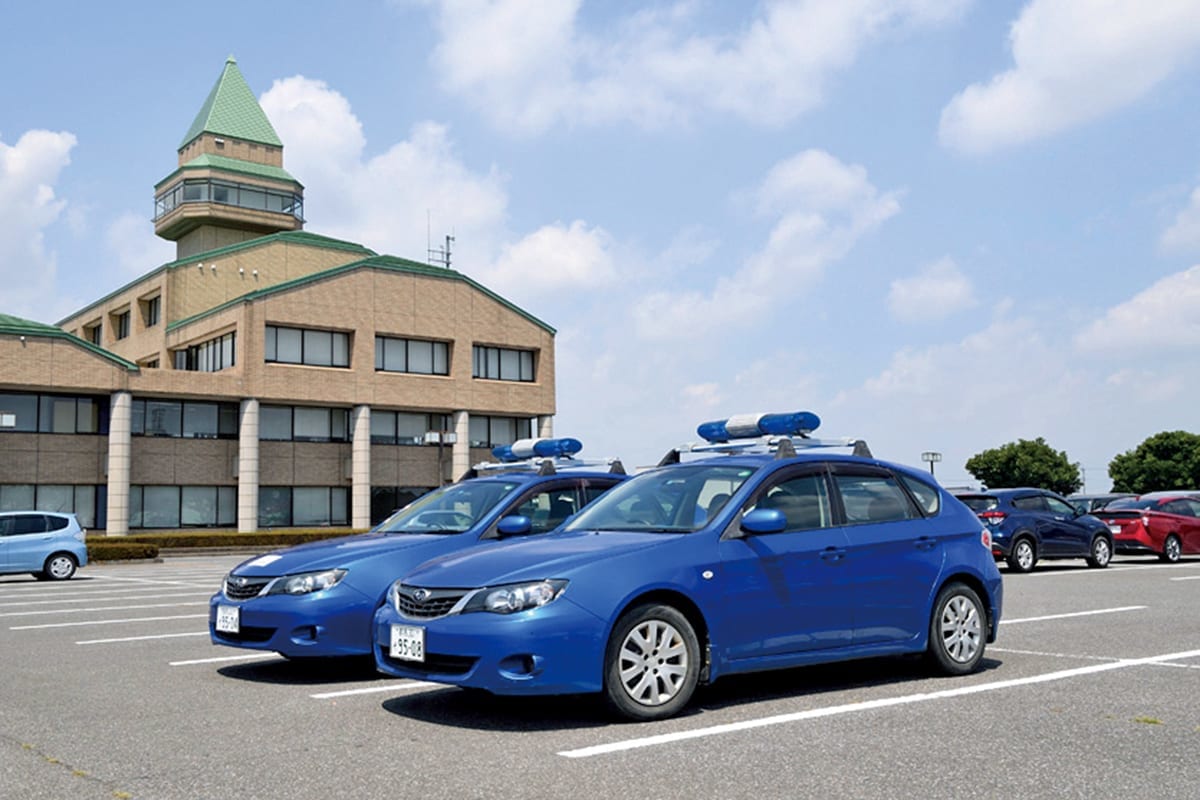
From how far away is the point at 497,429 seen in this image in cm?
5488

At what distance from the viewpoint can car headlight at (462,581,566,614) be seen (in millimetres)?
6383

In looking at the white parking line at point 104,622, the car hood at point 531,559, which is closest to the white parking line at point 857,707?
the car hood at point 531,559

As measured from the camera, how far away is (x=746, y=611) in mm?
7016

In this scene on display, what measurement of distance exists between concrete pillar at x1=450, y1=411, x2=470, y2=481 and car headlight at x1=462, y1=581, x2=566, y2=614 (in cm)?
4573

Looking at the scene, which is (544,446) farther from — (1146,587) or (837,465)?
(1146,587)

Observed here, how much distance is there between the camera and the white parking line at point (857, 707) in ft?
19.2

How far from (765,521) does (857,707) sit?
1.21 meters

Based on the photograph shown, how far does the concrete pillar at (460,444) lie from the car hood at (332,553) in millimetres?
42890

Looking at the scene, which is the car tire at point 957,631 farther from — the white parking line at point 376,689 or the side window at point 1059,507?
the side window at point 1059,507

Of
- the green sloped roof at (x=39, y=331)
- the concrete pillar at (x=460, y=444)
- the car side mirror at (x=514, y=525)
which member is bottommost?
the car side mirror at (x=514, y=525)

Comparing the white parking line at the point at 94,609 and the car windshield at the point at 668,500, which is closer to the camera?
the car windshield at the point at 668,500

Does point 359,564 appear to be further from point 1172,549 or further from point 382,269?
point 382,269

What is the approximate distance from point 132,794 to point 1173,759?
4742 millimetres

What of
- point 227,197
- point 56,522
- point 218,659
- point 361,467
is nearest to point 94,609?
point 218,659
